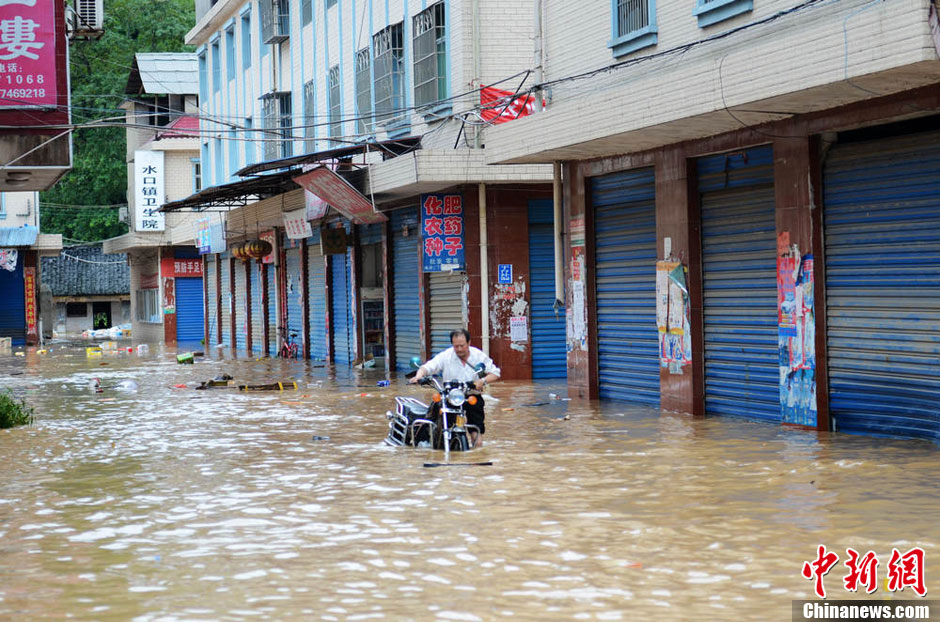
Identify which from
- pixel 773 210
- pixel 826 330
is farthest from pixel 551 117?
pixel 826 330

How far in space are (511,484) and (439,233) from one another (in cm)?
1280

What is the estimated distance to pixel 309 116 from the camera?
31.7 m

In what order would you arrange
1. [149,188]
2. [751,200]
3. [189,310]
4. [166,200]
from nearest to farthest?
1. [751,200]
2. [149,188]
3. [166,200]
4. [189,310]

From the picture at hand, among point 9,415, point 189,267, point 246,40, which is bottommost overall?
point 9,415

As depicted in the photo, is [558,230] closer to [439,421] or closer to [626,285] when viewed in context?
[626,285]

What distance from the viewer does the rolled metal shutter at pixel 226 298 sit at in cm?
4419

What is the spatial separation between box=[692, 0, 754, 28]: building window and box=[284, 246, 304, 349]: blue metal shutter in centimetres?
2070

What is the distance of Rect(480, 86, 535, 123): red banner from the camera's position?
21.1 m

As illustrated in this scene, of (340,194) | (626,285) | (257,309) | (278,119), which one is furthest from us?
(257,309)

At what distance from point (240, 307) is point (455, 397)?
3158 centimetres

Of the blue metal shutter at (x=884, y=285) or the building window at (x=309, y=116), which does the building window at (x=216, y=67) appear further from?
the blue metal shutter at (x=884, y=285)

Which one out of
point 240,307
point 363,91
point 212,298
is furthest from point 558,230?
point 212,298

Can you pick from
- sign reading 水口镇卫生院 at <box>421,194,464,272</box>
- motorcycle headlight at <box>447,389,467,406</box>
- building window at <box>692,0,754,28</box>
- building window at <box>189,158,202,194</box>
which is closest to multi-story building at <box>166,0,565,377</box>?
sign reading 水口镇卫生院 at <box>421,194,464,272</box>

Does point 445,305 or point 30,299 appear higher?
point 30,299
